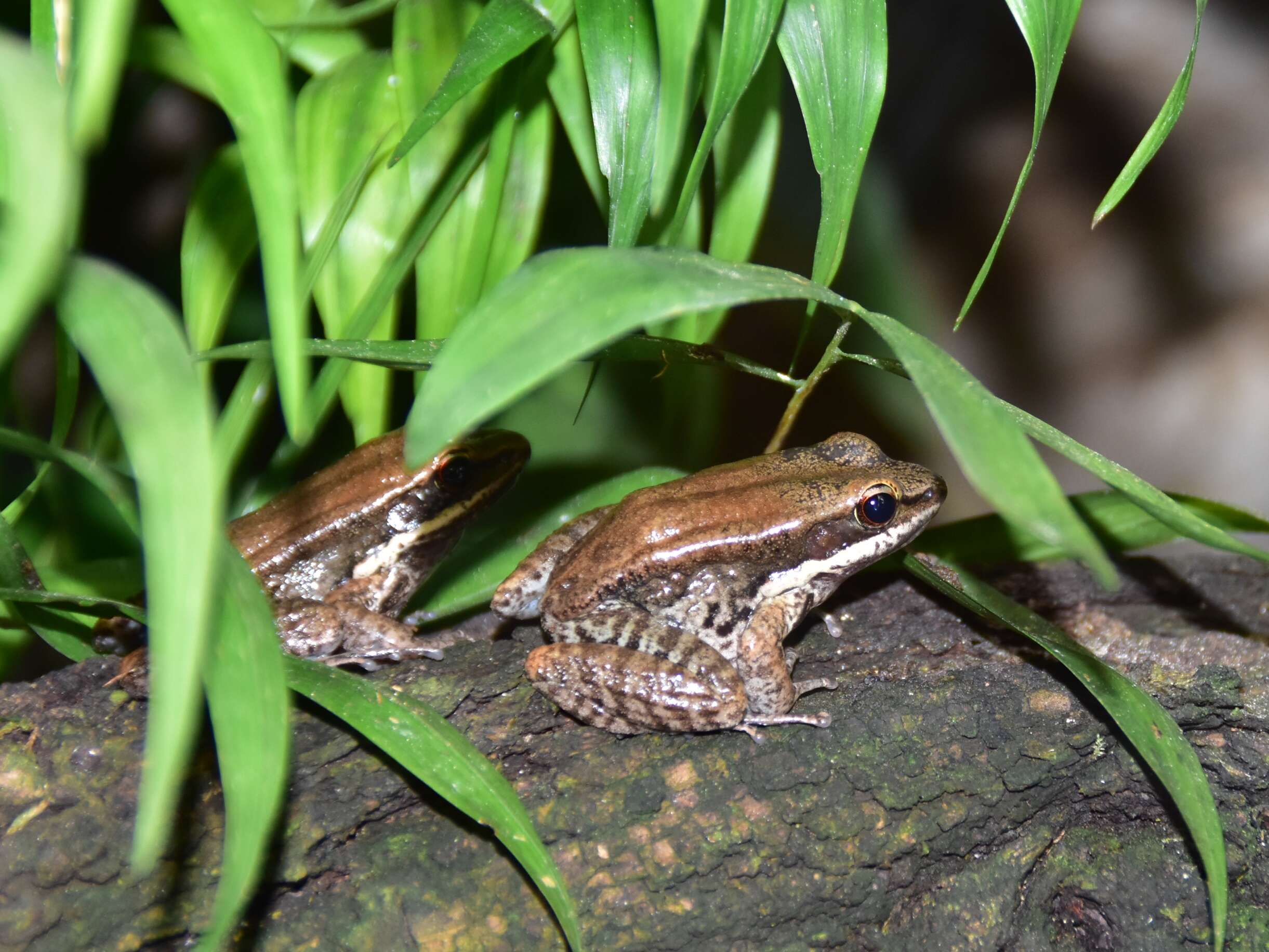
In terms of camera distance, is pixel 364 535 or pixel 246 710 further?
pixel 364 535

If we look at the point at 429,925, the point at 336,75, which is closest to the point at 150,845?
the point at 429,925

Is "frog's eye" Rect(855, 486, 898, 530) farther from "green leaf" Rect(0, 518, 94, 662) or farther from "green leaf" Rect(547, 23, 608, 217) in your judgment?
"green leaf" Rect(0, 518, 94, 662)

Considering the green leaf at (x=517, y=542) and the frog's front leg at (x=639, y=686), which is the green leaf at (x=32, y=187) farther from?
the green leaf at (x=517, y=542)

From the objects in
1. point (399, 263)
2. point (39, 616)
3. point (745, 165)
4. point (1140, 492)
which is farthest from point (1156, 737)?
point (39, 616)

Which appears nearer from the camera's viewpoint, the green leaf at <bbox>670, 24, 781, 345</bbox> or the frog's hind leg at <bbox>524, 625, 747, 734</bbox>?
the frog's hind leg at <bbox>524, 625, 747, 734</bbox>

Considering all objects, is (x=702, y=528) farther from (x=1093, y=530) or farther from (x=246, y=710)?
(x=246, y=710)

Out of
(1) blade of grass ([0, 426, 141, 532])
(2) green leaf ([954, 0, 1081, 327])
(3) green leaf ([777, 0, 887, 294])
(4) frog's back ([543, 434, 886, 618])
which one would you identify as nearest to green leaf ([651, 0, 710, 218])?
(3) green leaf ([777, 0, 887, 294])

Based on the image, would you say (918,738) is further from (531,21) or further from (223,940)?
(531,21)
